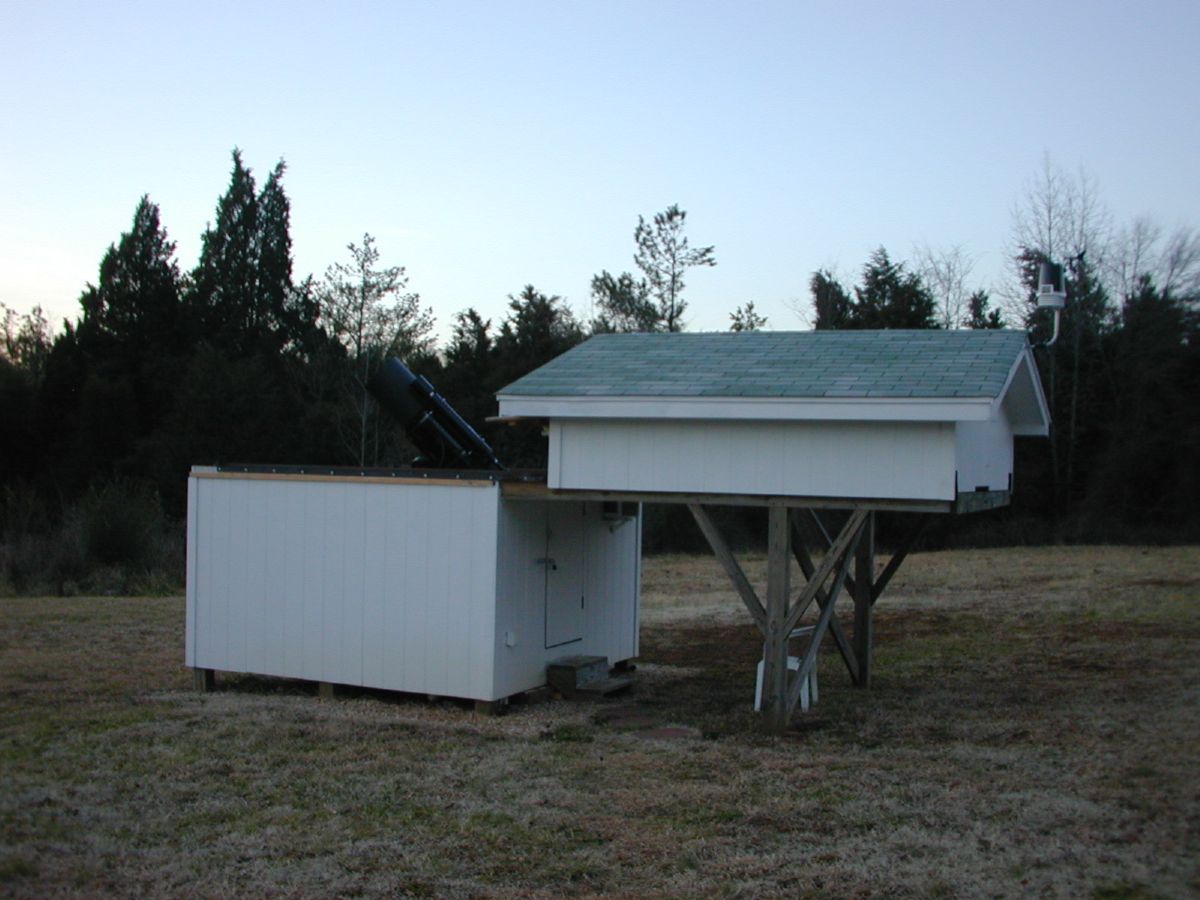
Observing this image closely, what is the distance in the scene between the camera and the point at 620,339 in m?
10.4

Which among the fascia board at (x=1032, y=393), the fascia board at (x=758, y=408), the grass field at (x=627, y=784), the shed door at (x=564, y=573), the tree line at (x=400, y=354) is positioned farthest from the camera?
the tree line at (x=400, y=354)

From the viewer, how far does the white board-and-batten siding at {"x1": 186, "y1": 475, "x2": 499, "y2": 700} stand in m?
9.12

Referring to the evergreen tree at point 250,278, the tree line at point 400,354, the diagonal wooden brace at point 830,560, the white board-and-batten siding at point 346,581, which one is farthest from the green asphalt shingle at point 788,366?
the evergreen tree at point 250,278

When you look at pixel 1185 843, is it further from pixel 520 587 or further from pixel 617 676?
pixel 617 676

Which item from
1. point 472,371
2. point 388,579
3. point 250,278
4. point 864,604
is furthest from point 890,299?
point 388,579

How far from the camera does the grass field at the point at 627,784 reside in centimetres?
517

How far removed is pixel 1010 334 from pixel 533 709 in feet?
16.4

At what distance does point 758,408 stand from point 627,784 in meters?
2.93

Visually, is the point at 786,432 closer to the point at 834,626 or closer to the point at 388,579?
the point at 834,626

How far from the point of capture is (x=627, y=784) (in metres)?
6.85

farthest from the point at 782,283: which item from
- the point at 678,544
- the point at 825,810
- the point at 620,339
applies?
the point at 825,810

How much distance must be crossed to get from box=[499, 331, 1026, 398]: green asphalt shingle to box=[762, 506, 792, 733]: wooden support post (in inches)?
→ 40.8

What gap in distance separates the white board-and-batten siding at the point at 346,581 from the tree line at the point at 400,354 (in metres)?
18.4

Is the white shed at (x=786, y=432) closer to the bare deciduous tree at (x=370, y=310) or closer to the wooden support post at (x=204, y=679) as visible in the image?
the wooden support post at (x=204, y=679)
